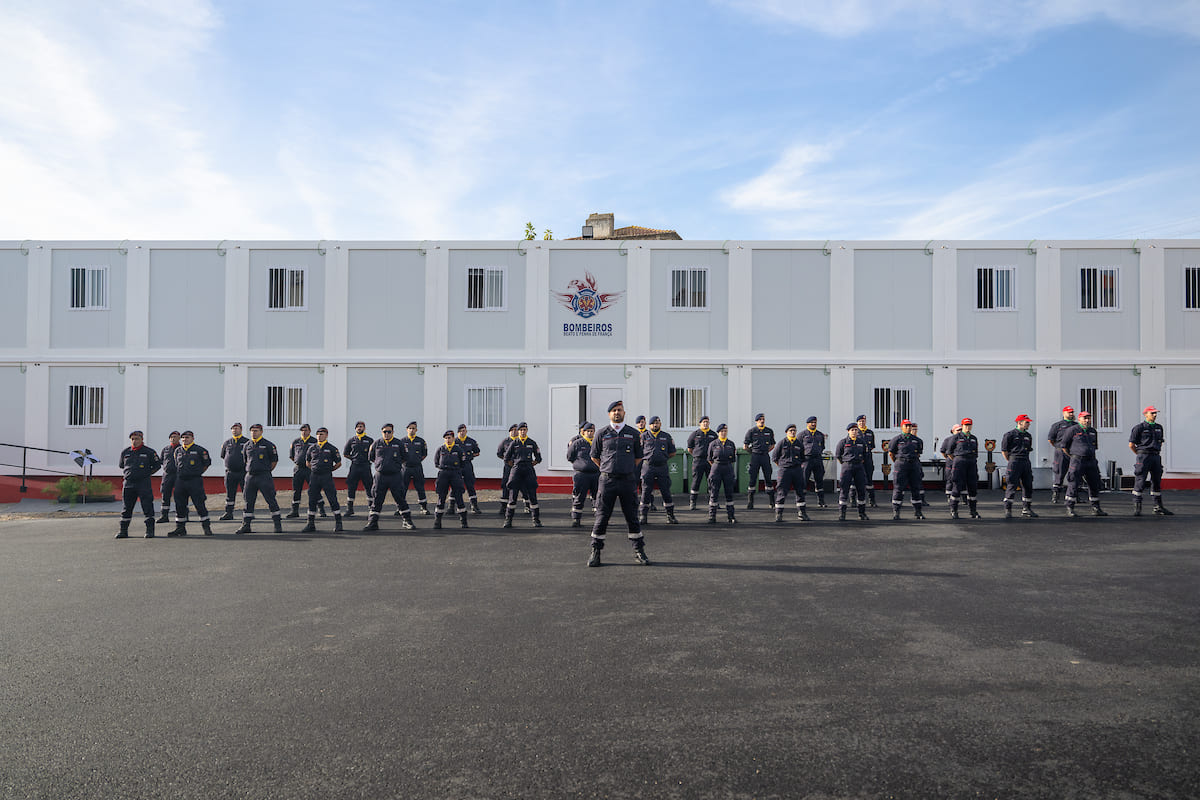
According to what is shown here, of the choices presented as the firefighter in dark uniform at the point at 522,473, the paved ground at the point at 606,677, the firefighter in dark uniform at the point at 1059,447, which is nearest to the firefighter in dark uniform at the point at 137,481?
the paved ground at the point at 606,677

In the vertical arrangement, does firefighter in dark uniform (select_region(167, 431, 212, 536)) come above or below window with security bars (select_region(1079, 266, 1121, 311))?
below

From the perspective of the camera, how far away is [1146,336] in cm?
1852

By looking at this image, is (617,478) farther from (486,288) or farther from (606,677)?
(486,288)

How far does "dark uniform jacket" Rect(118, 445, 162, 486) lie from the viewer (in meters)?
12.3

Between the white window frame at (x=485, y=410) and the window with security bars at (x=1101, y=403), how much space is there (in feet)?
49.1

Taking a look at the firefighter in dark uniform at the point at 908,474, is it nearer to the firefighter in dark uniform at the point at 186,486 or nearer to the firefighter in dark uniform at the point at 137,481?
the firefighter in dark uniform at the point at 186,486

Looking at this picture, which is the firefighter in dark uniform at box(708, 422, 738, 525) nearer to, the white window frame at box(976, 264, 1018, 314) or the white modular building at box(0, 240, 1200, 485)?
the white modular building at box(0, 240, 1200, 485)

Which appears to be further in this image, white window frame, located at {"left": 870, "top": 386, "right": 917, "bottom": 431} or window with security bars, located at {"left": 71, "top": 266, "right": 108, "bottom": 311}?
window with security bars, located at {"left": 71, "top": 266, "right": 108, "bottom": 311}

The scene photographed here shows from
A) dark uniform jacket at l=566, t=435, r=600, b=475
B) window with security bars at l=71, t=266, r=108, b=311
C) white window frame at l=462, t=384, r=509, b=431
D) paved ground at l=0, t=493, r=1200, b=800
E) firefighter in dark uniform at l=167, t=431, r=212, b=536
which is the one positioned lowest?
paved ground at l=0, t=493, r=1200, b=800

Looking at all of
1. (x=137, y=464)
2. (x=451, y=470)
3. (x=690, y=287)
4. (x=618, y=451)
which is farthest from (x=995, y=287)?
(x=137, y=464)

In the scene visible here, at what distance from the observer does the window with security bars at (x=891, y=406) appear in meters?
18.5

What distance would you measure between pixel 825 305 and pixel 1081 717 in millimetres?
15270

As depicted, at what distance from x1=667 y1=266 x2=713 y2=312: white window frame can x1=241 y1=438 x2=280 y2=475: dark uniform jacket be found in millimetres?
10477

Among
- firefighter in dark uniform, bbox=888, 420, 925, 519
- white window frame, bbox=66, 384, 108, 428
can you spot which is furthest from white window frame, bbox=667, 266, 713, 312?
white window frame, bbox=66, 384, 108, 428
